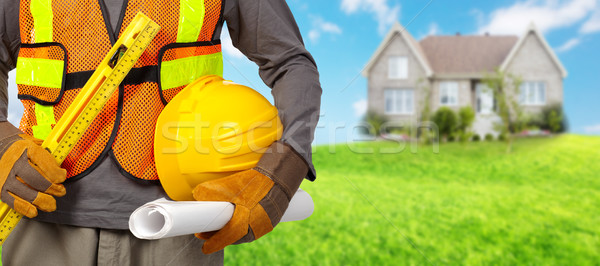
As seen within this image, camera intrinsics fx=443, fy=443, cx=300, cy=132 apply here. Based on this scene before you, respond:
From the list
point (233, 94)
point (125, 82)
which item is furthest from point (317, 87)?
point (125, 82)

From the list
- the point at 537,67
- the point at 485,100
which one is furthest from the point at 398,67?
the point at 537,67

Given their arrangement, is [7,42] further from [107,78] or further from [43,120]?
[107,78]

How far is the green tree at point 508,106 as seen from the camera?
12477 millimetres

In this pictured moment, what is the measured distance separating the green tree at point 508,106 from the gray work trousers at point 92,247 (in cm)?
1252

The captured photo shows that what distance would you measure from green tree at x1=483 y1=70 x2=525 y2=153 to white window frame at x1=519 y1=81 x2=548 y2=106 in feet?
0.86

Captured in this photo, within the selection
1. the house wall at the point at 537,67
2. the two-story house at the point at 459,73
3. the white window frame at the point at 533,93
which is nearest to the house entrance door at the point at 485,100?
the two-story house at the point at 459,73

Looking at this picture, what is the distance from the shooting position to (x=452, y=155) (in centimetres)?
1220

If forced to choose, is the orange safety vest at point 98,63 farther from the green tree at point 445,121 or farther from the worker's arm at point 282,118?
the green tree at point 445,121

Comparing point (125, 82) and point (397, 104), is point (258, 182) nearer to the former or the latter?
point (125, 82)

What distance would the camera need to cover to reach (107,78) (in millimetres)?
1178

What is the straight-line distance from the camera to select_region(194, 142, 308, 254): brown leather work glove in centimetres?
110

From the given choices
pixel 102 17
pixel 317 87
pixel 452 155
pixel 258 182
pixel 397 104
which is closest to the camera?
pixel 258 182

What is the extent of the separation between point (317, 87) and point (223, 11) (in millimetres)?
393

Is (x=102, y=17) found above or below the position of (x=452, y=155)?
above
